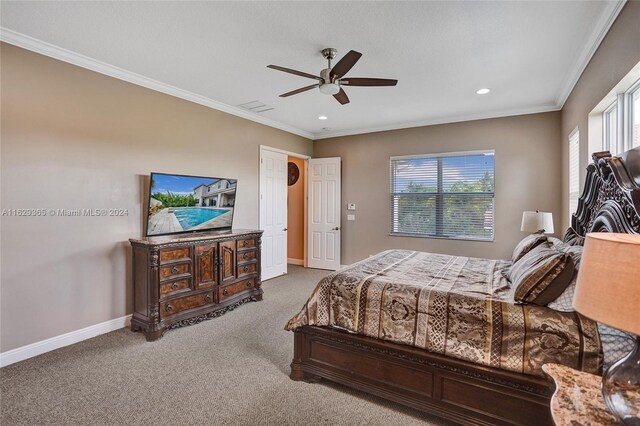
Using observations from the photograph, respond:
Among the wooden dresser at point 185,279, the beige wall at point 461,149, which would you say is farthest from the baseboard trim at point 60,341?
the beige wall at point 461,149

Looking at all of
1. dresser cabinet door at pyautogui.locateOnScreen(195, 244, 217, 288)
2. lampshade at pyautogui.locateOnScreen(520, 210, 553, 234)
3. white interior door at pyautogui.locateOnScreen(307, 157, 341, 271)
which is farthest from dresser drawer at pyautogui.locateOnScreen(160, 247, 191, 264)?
lampshade at pyautogui.locateOnScreen(520, 210, 553, 234)

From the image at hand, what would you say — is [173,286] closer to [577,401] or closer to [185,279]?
[185,279]

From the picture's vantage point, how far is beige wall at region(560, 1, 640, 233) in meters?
1.97

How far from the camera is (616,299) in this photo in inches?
32.3

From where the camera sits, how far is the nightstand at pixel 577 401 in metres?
0.99

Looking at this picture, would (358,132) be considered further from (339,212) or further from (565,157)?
(565,157)

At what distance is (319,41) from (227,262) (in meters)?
2.70

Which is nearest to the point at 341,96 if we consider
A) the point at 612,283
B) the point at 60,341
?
the point at 612,283

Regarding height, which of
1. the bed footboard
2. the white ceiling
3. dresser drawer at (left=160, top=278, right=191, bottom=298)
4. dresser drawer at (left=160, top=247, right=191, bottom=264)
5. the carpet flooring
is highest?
the white ceiling

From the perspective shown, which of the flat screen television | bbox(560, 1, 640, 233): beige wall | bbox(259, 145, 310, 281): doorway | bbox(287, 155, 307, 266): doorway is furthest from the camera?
bbox(287, 155, 307, 266): doorway

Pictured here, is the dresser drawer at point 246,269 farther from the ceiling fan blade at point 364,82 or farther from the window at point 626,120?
the window at point 626,120

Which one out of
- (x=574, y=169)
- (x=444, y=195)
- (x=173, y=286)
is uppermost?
(x=574, y=169)

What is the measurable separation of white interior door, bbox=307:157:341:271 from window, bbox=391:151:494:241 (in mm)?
1125

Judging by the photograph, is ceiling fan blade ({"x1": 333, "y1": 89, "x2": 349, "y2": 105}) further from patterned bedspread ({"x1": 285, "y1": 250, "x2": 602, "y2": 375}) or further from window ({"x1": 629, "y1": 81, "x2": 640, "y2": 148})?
window ({"x1": 629, "y1": 81, "x2": 640, "y2": 148})
